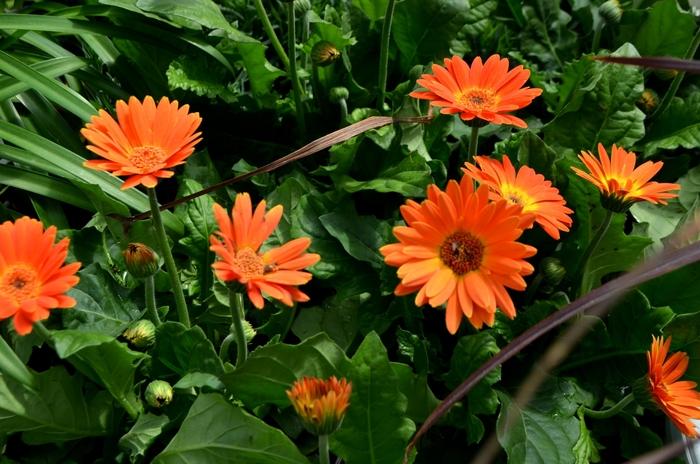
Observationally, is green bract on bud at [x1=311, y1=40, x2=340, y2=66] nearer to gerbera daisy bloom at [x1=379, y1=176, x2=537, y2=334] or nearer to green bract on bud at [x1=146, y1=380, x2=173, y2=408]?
gerbera daisy bloom at [x1=379, y1=176, x2=537, y2=334]

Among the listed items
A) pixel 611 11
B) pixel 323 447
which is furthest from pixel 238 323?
pixel 611 11

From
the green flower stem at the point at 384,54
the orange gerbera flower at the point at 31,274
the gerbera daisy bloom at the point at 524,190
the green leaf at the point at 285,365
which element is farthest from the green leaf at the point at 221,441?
the green flower stem at the point at 384,54

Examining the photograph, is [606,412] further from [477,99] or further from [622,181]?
[477,99]

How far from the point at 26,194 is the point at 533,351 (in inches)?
39.1

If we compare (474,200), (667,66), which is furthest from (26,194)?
(667,66)

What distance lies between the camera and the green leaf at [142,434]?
1052mm

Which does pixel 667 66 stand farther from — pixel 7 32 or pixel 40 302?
pixel 7 32

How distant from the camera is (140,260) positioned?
100cm

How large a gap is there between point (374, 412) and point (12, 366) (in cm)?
48

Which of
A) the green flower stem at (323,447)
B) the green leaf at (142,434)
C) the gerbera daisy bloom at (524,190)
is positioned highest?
the gerbera daisy bloom at (524,190)

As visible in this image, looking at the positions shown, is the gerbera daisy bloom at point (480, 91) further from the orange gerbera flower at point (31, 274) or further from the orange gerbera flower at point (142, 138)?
the orange gerbera flower at point (31, 274)

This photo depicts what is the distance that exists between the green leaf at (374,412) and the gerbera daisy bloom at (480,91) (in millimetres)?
356

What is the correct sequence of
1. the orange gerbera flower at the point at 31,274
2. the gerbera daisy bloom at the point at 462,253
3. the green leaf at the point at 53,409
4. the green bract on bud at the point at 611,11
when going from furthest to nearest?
the green bract on bud at the point at 611,11, the green leaf at the point at 53,409, the gerbera daisy bloom at the point at 462,253, the orange gerbera flower at the point at 31,274

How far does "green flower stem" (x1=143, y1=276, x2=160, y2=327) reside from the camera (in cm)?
105
